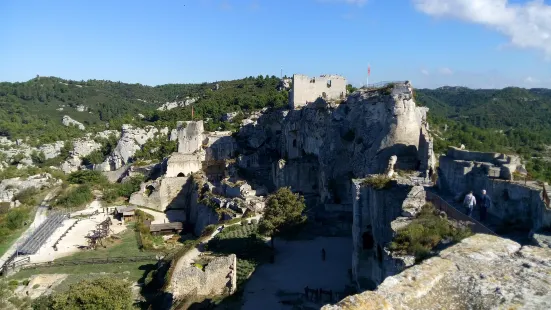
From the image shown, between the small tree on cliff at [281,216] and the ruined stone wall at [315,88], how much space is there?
15.4 meters

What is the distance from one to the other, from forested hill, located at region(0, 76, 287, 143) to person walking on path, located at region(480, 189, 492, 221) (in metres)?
39.0

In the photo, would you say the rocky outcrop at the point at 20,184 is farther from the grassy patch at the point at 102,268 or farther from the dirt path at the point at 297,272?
the dirt path at the point at 297,272

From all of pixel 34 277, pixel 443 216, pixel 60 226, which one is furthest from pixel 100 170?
pixel 443 216

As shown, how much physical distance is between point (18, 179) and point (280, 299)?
36.0 meters

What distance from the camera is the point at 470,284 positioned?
5.16m

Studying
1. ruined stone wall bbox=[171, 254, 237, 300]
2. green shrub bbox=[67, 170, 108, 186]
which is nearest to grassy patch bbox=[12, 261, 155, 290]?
ruined stone wall bbox=[171, 254, 237, 300]

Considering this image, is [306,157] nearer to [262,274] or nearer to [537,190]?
[262,274]

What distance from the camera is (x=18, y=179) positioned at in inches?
1652

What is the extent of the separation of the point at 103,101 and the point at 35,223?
291 ft

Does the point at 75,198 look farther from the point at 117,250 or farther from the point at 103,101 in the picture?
the point at 103,101

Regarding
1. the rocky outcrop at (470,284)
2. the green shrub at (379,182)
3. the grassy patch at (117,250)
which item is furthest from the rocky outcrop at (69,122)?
the rocky outcrop at (470,284)

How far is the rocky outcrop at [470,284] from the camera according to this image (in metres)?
4.72

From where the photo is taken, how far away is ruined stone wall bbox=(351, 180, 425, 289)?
463 inches

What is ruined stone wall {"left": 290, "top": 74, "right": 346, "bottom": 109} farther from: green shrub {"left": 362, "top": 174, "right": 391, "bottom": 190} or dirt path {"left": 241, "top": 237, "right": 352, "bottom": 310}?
green shrub {"left": 362, "top": 174, "right": 391, "bottom": 190}
